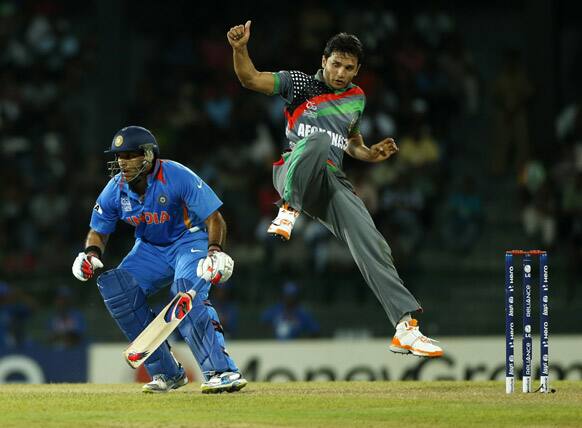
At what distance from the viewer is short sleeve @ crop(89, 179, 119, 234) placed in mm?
7895

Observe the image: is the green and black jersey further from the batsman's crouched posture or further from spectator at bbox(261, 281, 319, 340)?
spectator at bbox(261, 281, 319, 340)

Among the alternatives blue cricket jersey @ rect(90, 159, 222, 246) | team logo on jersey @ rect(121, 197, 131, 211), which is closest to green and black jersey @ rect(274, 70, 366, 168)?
blue cricket jersey @ rect(90, 159, 222, 246)

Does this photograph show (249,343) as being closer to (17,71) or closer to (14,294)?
(14,294)

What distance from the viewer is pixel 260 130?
637 inches

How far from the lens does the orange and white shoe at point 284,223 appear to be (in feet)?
24.2

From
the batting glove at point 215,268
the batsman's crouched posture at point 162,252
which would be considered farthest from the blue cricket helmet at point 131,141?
the batting glove at point 215,268

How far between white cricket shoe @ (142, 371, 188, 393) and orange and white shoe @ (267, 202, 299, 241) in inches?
51.0

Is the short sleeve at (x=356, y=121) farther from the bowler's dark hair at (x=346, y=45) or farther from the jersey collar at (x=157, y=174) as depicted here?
the jersey collar at (x=157, y=174)

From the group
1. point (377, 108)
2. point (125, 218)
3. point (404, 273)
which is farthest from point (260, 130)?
point (125, 218)

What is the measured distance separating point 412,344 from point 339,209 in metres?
0.95

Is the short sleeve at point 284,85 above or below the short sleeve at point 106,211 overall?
above

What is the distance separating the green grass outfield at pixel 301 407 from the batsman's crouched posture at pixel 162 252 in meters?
0.24

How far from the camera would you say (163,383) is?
7.99m

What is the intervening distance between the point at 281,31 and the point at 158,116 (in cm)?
298
